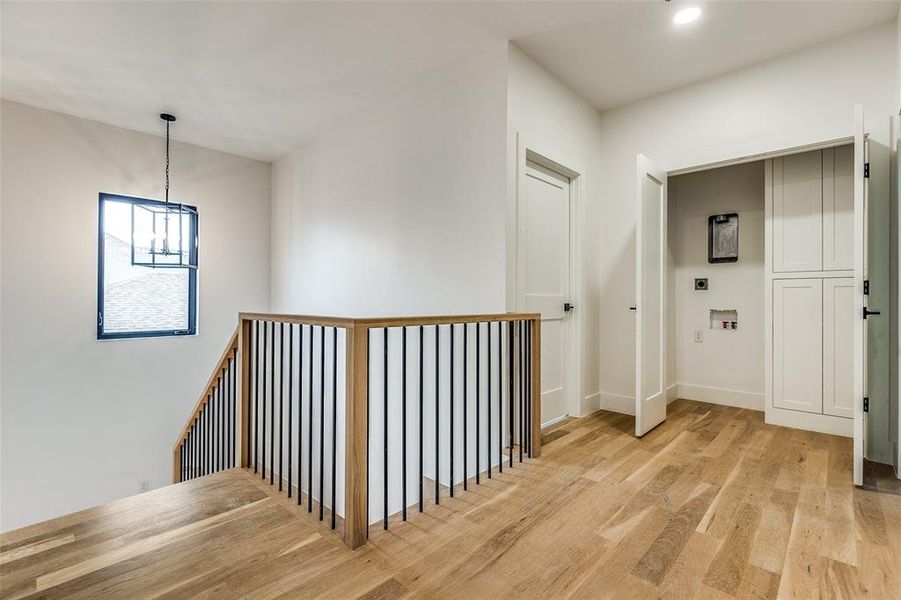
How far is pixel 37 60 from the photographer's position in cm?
303

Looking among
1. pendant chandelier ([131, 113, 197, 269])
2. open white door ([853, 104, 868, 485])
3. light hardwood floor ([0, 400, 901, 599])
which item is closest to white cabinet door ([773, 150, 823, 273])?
open white door ([853, 104, 868, 485])

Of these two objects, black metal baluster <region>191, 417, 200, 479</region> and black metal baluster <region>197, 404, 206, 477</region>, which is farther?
black metal baluster <region>191, 417, 200, 479</region>

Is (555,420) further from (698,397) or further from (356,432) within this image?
(356,432)

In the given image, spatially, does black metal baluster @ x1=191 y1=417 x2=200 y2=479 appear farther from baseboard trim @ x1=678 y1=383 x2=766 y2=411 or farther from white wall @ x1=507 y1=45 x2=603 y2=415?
baseboard trim @ x1=678 y1=383 x2=766 y2=411

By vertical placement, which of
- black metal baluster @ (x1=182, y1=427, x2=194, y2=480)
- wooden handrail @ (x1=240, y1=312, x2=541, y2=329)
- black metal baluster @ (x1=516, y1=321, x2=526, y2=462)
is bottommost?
black metal baluster @ (x1=182, y1=427, x2=194, y2=480)

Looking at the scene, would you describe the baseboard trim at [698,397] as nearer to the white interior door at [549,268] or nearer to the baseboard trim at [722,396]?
the baseboard trim at [722,396]

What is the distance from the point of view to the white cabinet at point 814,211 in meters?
3.11

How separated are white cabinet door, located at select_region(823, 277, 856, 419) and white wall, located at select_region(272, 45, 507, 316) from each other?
8.19ft

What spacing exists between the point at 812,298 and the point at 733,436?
1.24 m

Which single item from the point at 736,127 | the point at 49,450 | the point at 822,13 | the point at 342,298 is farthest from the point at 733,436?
the point at 49,450

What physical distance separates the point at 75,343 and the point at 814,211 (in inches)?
249

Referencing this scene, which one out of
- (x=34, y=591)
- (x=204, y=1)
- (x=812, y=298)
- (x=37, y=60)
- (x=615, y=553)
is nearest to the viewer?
(x=34, y=591)

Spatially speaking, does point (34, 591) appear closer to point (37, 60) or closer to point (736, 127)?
point (37, 60)

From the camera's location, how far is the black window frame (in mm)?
4070
